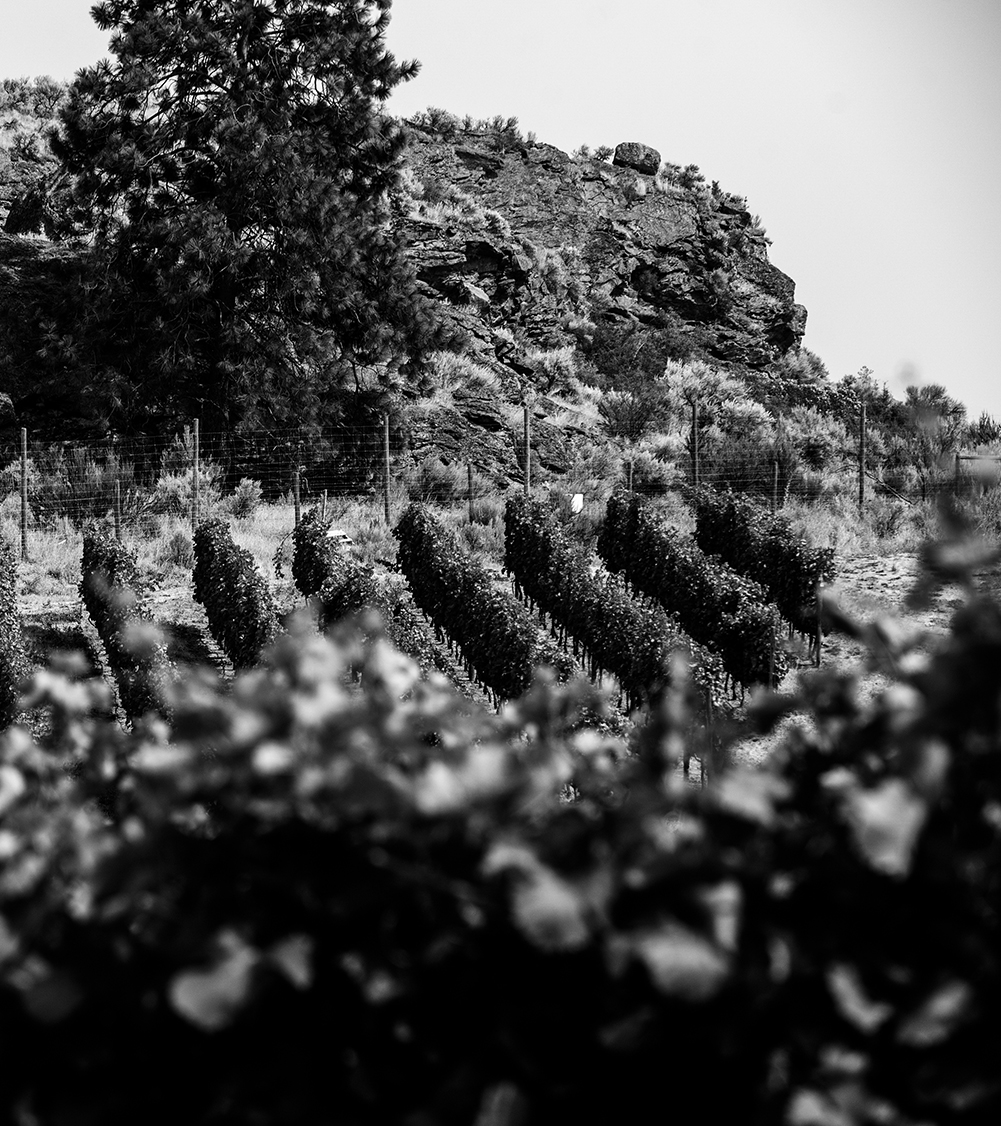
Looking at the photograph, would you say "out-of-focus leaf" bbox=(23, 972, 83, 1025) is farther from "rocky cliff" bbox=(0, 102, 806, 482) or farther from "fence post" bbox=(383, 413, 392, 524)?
"rocky cliff" bbox=(0, 102, 806, 482)

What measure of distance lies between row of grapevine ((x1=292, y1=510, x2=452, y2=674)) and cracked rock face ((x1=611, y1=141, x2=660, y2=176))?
32.9m

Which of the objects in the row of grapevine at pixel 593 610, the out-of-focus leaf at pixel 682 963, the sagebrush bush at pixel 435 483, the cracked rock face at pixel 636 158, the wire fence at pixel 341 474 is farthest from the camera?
the cracked rock face at pixel 636 158

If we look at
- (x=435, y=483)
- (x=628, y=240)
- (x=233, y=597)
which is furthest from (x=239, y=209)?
(x=628, y=240)

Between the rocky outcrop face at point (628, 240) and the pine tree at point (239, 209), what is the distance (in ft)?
43.0

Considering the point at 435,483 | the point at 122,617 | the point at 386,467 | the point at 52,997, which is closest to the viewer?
the point at 52,997

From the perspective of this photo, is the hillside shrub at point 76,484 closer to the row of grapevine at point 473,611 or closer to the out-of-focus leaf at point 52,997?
the row of grapevine at point 473,611

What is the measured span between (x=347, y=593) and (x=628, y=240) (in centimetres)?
3032

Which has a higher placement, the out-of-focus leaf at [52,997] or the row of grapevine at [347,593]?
the out-of-focus leaf at [52,997]

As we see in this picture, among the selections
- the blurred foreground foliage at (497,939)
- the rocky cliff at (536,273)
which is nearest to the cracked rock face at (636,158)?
the rocky cliff at (536,273)

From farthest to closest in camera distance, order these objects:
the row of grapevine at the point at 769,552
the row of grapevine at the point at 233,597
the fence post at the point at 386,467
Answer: the fence post at the point at 386,467, the row of grapevine at the point at 769,552, the row of grapevine at the point at 233,597

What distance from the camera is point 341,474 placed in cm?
2062

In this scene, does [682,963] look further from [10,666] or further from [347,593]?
[347,593]

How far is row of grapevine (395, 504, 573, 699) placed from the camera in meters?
10.6

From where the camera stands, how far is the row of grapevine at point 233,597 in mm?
11531
